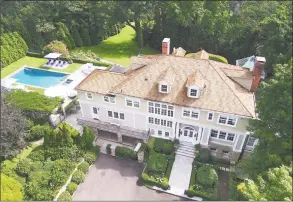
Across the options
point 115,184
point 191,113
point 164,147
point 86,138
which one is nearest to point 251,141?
point 191,113

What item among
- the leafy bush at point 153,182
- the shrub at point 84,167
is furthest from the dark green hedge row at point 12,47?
the leafy bush at point 153,182

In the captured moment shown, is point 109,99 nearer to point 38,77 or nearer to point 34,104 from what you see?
point 34,104

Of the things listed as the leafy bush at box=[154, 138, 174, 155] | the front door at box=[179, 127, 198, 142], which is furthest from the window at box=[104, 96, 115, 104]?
the front door at box=[179, 127, 198, 142]

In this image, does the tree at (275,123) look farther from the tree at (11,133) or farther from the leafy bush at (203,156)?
the tree at (11,133)

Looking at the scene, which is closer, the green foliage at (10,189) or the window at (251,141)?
the green foliage at (10,189)

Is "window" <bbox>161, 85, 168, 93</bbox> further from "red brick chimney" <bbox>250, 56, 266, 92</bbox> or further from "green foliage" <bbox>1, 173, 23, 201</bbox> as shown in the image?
"green foliage" <bbox>1, 173, 23, 201</bbox>
